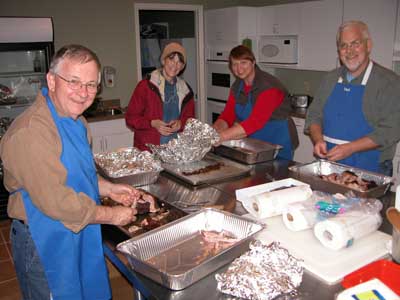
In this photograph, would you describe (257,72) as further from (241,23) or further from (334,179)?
(241,23)

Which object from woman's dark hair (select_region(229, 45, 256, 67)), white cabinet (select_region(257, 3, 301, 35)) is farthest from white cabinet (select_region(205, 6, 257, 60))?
woman's dark hair (select_region(229, 45, 256, 67))

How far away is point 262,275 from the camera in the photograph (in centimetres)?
120

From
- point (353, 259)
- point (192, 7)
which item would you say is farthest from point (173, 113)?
point (192, 7)

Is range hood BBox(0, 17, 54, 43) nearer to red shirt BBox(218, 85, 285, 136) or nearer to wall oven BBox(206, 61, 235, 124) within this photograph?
wall oven BBox(206, 61, 235, 124)

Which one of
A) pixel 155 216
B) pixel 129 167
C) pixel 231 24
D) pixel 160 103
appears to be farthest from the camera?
pixel 231 24

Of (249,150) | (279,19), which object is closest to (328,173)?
(249,150)

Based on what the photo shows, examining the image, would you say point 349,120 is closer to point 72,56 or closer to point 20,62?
point 72,56

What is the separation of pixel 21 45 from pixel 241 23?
2.59 meters

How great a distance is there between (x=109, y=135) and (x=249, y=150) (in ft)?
7.84

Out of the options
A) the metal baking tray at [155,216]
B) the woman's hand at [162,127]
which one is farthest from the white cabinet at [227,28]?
the metal baking tray at [155,216]

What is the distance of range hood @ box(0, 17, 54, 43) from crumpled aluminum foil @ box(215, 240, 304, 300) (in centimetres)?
346

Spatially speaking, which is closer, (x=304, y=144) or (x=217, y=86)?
(x=304, y=144)

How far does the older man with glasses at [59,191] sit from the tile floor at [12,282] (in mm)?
1017

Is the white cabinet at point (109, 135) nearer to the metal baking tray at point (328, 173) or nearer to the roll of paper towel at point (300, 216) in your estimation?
the metal baking tray at point (328, 173)
